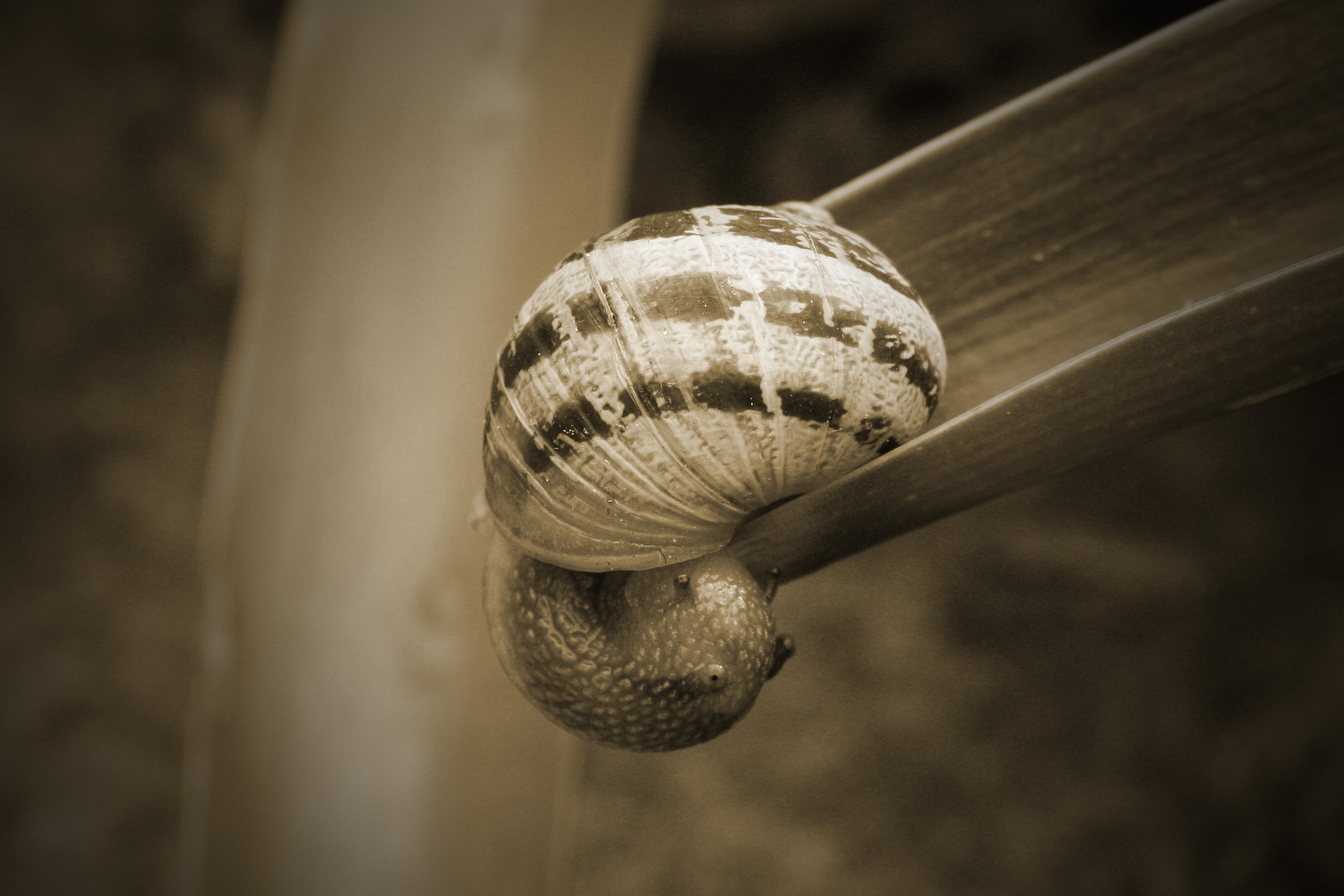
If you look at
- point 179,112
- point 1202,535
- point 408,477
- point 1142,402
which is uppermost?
point 179,112

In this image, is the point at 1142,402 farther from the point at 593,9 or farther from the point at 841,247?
the point at 593,9

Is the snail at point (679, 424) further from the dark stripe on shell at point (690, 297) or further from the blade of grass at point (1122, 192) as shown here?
the blade of grass at point (1122, 192)

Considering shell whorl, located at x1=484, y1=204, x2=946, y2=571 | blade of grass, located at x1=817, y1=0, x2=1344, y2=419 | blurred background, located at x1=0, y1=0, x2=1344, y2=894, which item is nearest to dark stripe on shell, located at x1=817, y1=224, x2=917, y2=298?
shell whorl, located at x1=484, y1=204, x2=946, y2=571

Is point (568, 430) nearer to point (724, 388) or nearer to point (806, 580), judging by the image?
point (724, 388)

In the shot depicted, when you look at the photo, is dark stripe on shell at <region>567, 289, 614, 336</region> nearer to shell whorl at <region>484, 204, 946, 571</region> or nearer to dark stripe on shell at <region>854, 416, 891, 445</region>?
shell whorl at <region>484, 204, 946, 571</region>

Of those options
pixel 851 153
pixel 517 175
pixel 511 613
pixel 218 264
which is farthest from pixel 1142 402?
pixel 218 264

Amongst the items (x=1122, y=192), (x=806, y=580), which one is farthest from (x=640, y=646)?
(x=806, y=580)
